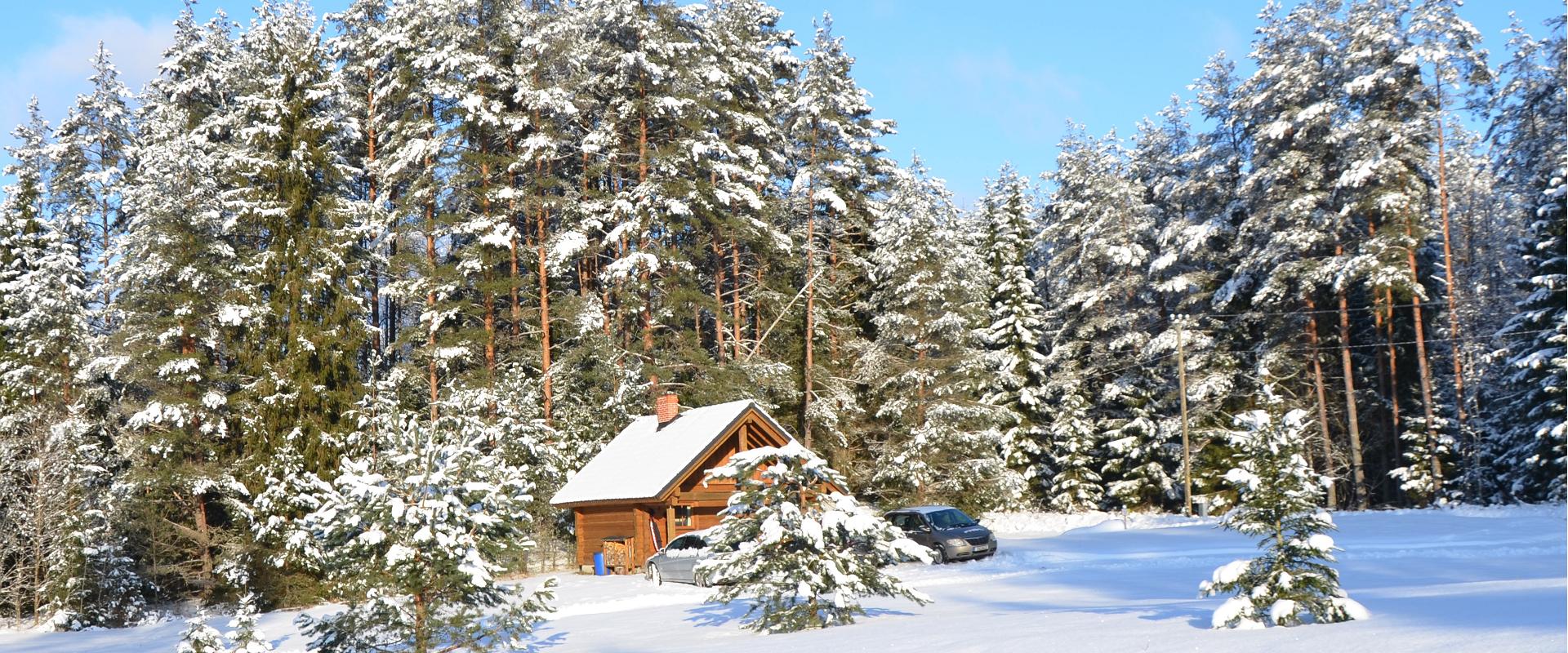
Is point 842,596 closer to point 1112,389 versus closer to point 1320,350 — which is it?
point 1320,350

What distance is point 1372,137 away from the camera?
38.0 m

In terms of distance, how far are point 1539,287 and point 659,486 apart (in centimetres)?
2748

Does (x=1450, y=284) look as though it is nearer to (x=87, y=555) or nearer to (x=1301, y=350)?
(x=1301, y=350)

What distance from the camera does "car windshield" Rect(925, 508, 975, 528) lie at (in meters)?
30.1

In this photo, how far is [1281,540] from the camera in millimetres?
12297

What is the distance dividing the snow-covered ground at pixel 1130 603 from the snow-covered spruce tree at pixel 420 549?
7.42 ft

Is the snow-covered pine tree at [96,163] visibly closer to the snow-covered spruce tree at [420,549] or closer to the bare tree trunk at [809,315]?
the bare tree trunk at [809,315]

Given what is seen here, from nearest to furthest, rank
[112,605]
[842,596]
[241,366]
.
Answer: [842,596]
[112,605]
[241,366]

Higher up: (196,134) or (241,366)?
(196,134)

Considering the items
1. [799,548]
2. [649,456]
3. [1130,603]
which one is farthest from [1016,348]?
[799,548]

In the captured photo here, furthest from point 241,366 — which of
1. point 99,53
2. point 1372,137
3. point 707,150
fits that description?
point 1372,137

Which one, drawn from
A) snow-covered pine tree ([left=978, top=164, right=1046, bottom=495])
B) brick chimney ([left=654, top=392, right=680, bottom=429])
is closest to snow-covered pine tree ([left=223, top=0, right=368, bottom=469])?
brick chimney ([left=654, top=392, right=680, bottom=429])

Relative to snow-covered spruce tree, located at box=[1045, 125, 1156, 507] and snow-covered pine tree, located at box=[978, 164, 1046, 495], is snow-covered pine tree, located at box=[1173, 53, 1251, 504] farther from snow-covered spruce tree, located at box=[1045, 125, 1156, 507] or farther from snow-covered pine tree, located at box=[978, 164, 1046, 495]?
snow-covered pine tree, located at box=[978, 164, 1046, 495]

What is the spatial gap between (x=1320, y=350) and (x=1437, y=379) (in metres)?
4.66
